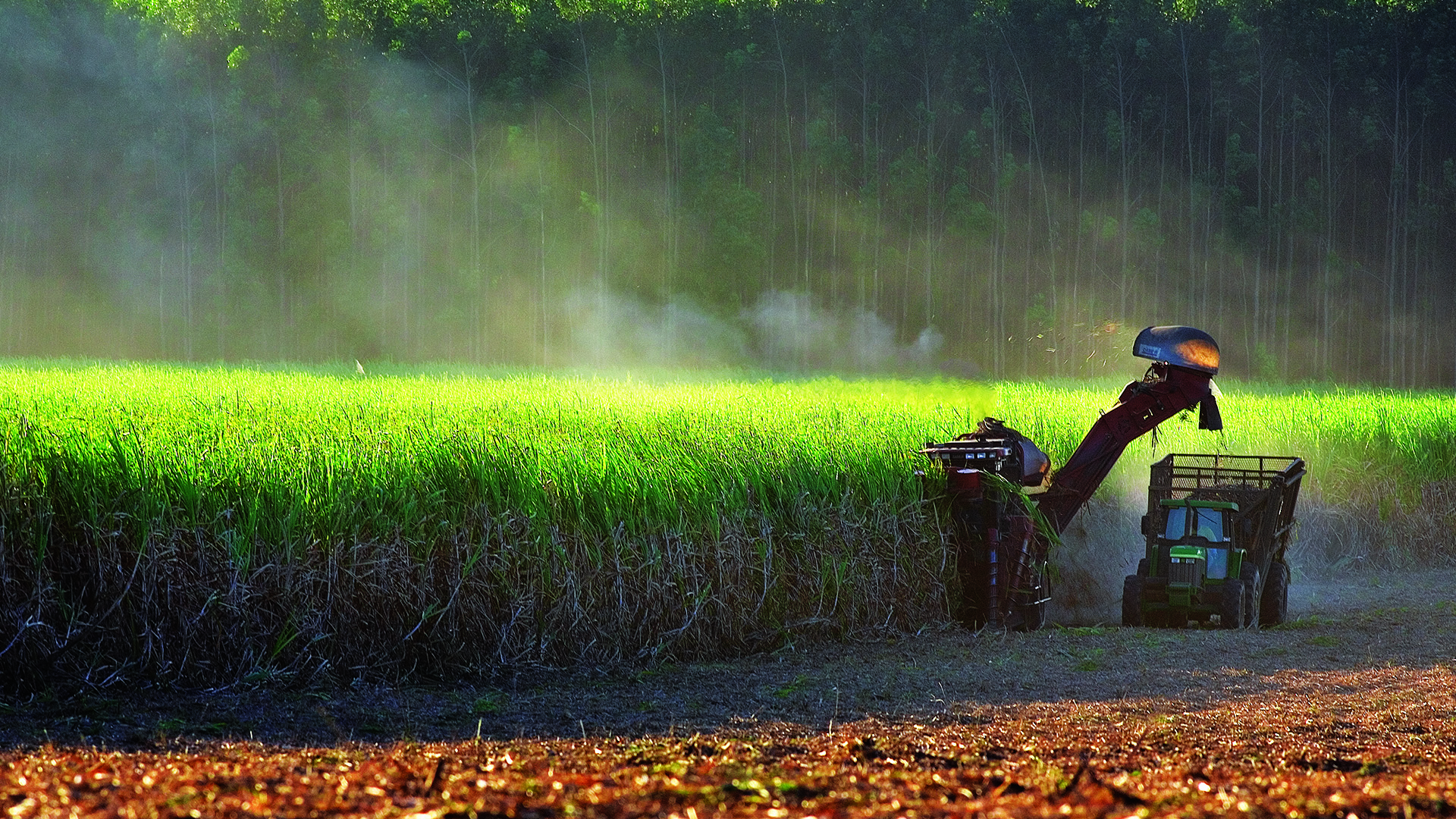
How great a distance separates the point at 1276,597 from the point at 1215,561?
69cm

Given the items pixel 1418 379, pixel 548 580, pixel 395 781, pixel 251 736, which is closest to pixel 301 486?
pixel 548 580

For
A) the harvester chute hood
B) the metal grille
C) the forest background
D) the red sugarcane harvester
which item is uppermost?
the forest background

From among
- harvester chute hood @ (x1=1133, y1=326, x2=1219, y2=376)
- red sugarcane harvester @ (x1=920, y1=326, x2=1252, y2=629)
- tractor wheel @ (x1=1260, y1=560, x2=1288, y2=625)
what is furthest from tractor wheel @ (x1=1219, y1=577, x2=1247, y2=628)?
harvester chute hood @ (x1=1133, y1=326, x2=1219, y2=376)

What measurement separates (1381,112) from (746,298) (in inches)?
669

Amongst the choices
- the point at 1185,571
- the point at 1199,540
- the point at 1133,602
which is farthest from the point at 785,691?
the point at 1199,540

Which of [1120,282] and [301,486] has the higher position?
[1120,282]

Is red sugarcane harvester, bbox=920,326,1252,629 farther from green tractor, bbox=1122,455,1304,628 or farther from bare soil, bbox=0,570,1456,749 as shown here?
green tractor, bbox=1122,455,1304,628

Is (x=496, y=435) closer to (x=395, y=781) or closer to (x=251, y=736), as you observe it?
(x=251, y=736)

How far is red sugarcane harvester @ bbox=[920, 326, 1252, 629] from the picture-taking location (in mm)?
7340

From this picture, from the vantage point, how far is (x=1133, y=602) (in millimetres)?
7777

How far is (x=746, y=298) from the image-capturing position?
35.7 metres

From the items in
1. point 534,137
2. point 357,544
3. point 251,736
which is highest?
point 534,137

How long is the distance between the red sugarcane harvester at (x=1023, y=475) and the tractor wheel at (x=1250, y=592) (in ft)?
2.91

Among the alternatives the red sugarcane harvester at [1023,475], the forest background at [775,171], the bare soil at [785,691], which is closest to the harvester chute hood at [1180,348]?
the red sugarcane harvester at [1023,475]
